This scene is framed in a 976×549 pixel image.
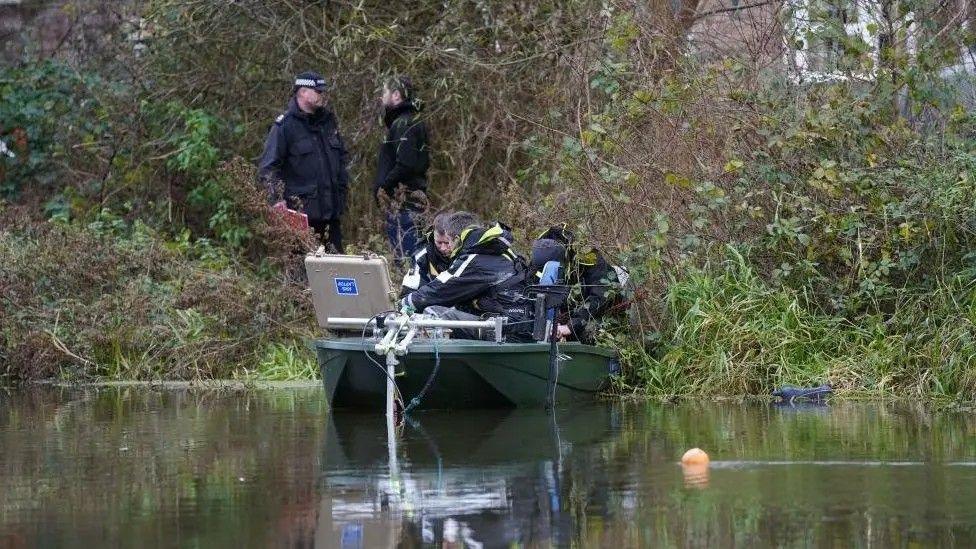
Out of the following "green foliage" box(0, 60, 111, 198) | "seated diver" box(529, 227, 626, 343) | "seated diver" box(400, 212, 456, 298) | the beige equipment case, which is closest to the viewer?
the beige equipment case

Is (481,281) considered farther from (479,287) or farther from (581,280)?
(581,280)

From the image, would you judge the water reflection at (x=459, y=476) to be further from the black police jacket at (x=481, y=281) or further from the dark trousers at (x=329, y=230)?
the dark trousers at (x=329, y=230)

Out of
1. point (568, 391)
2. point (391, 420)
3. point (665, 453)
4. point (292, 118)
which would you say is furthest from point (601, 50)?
point (665, 453)

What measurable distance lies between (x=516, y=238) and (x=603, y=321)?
148 cm

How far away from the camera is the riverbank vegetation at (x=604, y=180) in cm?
1452

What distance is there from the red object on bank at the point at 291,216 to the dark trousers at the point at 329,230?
28.5 inches

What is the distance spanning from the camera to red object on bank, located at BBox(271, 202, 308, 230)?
53.1 ft

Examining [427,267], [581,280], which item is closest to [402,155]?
[581,280]

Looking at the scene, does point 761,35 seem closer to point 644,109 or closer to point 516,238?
point 644,109

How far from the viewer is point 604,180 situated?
1534 centimetres

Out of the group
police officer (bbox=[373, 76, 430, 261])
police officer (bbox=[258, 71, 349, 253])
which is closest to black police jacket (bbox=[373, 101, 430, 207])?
police officer (bbox=[373, 76, 430, 261])

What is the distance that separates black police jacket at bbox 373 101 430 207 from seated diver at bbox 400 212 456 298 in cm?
396

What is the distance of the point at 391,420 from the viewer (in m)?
12.6

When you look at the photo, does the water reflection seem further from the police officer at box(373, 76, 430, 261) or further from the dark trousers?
the police officer at box(373, 76, 430, 261)
